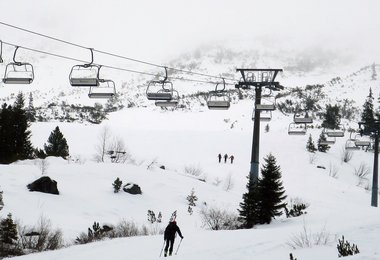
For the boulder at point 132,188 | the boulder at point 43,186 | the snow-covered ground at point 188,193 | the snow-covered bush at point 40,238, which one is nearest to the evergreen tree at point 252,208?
the snow-covered ground at point 188,193

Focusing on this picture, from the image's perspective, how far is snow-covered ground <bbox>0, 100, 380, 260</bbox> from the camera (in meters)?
13.5

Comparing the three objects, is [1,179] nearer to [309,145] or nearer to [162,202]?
[162,202]

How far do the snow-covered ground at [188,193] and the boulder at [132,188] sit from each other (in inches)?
18.5

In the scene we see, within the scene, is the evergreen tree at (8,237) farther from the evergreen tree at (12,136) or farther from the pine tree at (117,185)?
the evergreen tree at (12,136)

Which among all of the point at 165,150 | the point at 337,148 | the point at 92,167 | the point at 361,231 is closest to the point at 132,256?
the point at 361,231

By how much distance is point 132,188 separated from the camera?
97.2 feet

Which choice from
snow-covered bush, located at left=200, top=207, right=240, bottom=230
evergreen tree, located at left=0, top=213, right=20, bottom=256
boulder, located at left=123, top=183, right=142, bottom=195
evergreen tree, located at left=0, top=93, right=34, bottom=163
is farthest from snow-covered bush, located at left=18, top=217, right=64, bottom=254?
evergreen tree, located at left=0, top=93, right=34, bottom=163

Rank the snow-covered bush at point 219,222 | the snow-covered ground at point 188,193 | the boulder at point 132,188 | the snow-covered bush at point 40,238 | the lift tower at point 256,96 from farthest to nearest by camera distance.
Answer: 1. the boulder at point 132,188
2. the lift tower at point 256,96
3. the snow-covered bush at point 219,222
4. the snow-covered bush at point 40,238
5. the snow-covered ground at point 188,193

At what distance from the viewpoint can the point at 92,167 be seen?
111 feet

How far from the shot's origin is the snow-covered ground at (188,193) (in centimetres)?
1355

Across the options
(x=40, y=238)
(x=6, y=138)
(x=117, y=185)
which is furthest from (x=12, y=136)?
(x=40, y=238)

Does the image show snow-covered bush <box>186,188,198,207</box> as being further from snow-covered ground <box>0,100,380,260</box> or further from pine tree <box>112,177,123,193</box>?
pine tree <box>112,177,123,193</box>

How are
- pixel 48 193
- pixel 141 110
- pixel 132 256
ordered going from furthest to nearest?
pixel 141 110, pixel 48 193, pixel 132 256

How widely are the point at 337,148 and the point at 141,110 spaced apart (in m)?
92.7
